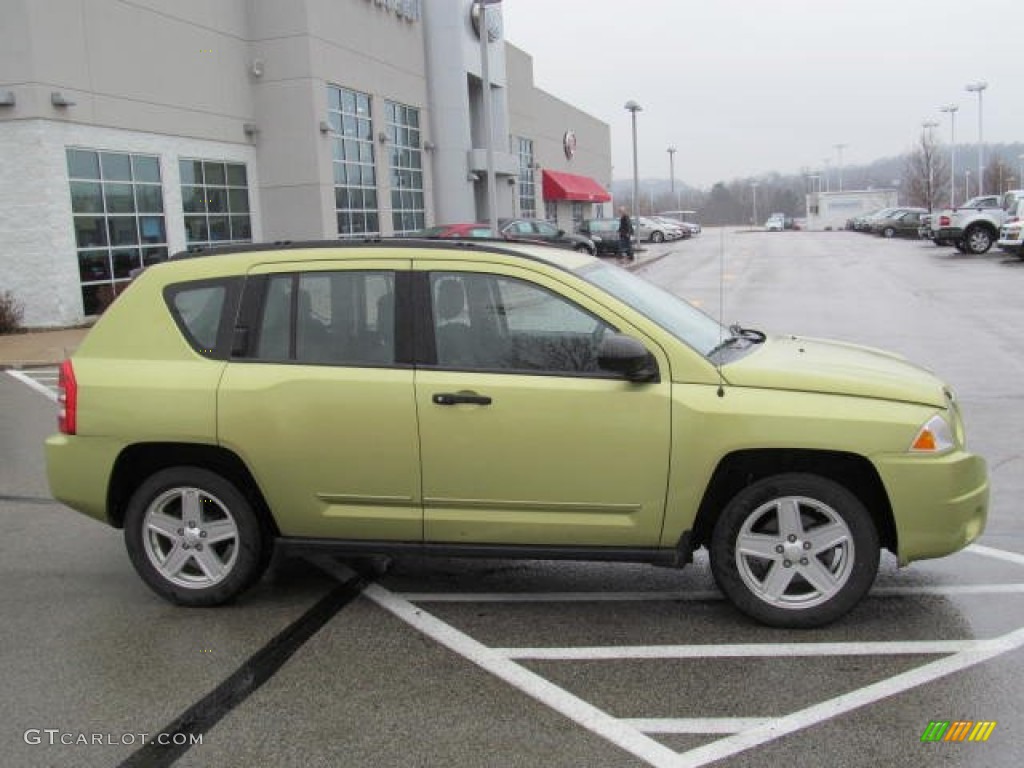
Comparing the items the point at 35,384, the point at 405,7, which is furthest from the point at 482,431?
the point at 405,7

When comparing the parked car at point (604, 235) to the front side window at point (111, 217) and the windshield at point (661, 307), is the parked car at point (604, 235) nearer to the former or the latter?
the front side window at point (111, 217)

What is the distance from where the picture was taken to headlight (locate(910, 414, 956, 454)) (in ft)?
14.0

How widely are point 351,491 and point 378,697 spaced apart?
1.06m

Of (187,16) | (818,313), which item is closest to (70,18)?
(187,16)

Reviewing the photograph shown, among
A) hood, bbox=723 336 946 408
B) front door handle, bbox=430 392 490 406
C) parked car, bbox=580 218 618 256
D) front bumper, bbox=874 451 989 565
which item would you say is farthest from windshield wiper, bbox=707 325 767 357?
parked car, bbox=580 218 618 256

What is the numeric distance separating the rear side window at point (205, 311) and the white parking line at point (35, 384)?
7.62 metres

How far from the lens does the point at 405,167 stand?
33219 mm

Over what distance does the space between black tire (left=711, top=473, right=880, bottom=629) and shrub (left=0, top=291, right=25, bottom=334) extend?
666 inches

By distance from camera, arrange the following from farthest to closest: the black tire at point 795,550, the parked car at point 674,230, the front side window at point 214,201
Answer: the parked car at point 674,230, the front side window at point 214,201, the black tire at point 795,550

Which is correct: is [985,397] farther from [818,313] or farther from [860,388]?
[818,313]

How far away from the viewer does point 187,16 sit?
2258 centimetres

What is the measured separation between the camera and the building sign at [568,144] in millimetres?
56594

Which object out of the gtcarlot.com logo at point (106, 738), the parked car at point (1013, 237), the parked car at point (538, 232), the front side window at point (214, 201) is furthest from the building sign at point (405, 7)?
the gtcarlot.com logo at point (106, 738)

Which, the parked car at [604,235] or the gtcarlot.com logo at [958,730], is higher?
the parked car at [604,235]
